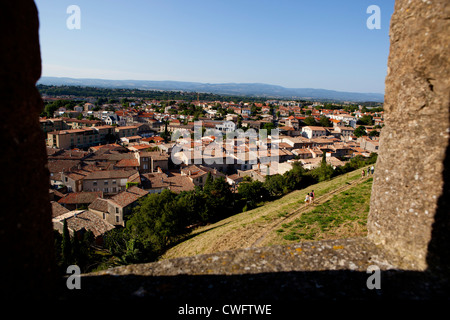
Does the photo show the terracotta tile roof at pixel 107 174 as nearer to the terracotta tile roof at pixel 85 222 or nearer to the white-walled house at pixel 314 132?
the terracotta tile roof at pixel 85 222

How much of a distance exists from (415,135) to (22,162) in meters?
5.10

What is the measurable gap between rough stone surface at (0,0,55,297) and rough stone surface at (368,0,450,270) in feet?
16.1

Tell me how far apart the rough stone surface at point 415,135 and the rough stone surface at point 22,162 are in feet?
16.1

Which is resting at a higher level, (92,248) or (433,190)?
(433,190)

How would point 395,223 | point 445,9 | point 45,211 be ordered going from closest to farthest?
point 45,211, point 445,9, point 395,223

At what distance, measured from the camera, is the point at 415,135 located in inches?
171

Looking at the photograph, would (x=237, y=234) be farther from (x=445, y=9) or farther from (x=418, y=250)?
(x=445, y=9)

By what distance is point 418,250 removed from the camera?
14.1ft

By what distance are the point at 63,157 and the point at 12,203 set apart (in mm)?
56015

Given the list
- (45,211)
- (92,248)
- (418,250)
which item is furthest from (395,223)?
(92,248)

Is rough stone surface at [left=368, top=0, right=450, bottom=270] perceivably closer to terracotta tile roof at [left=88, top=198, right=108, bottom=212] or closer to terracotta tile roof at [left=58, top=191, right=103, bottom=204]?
terracotta tile roof at [left=88, top=198, right=108, bottom=212]

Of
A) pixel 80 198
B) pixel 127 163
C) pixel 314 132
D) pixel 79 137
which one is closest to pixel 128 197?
pixel 80 198

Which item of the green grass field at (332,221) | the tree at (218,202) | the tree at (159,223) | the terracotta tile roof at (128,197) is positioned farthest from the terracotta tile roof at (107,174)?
the green grass field at (332,221)

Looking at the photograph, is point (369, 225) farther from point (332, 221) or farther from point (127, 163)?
point (127, 163)
